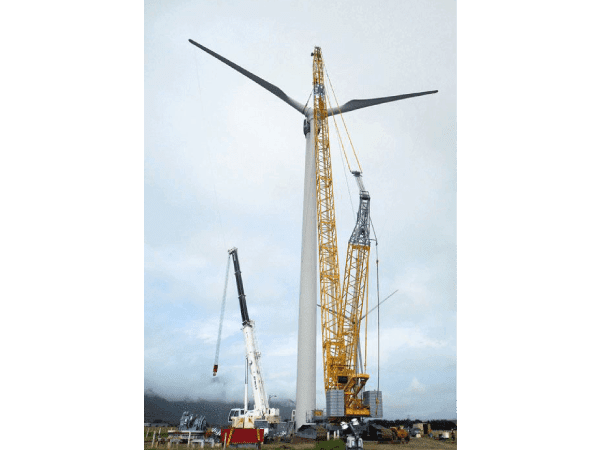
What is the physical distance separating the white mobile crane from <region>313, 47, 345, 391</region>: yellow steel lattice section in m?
5.54

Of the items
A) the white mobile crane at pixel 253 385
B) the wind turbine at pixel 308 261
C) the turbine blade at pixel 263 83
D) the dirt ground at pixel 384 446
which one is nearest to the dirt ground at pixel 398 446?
the dirt ground at pixel 384 446

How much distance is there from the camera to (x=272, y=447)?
3272cm

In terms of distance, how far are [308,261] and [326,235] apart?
16.2 ft

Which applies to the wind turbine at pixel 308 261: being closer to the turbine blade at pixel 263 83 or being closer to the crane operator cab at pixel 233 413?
the turbine blade at pixel 263 83

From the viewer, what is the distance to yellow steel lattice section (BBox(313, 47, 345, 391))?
45.3 meters

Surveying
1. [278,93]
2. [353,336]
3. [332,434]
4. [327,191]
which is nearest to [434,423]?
[353,336]

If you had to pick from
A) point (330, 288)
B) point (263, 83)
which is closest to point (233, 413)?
point (330, 288)

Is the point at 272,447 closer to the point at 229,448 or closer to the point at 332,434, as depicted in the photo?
the point at 229,448

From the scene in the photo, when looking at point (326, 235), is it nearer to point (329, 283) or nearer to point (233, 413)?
point (329, 283)

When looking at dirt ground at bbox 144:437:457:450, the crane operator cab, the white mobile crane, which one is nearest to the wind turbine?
dirt ground at bbox 144:437:457:450

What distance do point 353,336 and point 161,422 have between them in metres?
19.2

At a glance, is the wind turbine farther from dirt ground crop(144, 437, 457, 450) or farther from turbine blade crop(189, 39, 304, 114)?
dirt ground crop(144, 437, 457, 450)

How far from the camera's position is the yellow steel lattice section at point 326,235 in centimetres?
4534

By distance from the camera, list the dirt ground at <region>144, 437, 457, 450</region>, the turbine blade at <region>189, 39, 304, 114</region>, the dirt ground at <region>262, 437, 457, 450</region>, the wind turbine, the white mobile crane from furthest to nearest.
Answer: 1. the white mobile crane
2. the turbine blade at <region>189, 39, 304, 114</region>
3. the wind turbine
4. the dirt ground at <region>262, 437, 457, 450</region>
5. the dirt ground at <region>144, 437, 457, 450</region>
